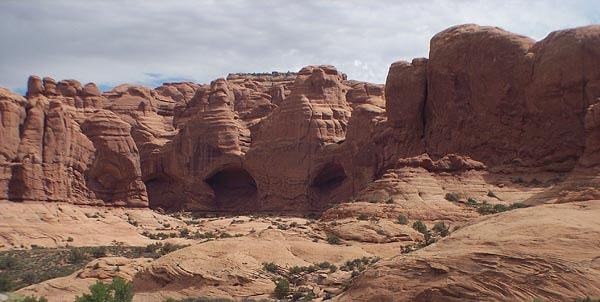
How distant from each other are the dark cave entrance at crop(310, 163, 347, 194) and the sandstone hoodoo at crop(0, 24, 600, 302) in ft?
0.60

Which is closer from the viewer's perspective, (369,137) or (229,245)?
(229,245)

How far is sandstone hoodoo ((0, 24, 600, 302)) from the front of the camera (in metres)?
19.5

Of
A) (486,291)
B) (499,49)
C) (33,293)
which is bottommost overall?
(33,293)

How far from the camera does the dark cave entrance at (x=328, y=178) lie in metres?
61.1

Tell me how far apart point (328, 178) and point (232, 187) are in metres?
10.7

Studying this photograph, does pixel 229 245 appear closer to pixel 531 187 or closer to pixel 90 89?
pixel 531 187

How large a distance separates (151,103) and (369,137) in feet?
96.9

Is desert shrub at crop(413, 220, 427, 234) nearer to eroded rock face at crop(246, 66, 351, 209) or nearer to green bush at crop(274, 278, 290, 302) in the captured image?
green bush at crop(274, 278, 290, 302)

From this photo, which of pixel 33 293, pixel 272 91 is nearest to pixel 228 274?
pixel 33 293

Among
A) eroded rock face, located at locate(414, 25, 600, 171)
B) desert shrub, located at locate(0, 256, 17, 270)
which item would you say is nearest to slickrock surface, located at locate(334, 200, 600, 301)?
eroded rock face, located at locate(414, 25, 600, 171)

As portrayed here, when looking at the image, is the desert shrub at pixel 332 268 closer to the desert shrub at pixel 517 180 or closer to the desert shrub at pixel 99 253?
the desert shrub at pixel 517 180

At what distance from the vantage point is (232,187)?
227 ft

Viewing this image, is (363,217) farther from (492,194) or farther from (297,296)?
(297,296)

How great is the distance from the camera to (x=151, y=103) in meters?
76.2
